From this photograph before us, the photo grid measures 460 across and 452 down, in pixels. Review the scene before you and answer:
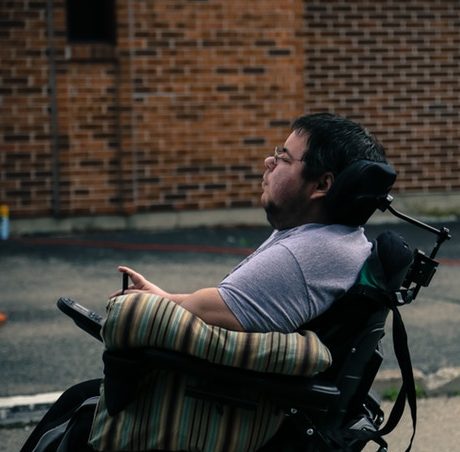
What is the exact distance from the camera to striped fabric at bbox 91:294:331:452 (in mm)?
2980

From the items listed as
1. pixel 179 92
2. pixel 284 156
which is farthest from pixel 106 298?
pixel 284 156

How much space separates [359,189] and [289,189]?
0.22m

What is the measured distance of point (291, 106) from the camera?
11.9 metres

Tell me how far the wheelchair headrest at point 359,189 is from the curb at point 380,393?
3.00 meters

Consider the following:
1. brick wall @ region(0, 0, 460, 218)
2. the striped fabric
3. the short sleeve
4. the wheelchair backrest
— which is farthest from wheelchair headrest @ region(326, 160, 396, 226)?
brick wall @ region(0, 0, 460, 218)

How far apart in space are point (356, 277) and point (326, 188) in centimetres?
28

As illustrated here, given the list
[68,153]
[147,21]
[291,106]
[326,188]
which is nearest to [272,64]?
[291,106]

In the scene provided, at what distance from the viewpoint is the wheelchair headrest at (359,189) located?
3182mm

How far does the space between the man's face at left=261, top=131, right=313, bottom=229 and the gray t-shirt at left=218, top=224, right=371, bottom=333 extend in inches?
3.2

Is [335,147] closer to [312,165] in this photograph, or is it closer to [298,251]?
[312,165]

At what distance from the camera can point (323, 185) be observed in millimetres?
3281

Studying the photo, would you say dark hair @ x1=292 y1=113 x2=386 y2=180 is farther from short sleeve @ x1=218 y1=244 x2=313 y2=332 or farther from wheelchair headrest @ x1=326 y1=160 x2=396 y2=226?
short sleeve @ x1=218 y1=244 x2=313 y2=332

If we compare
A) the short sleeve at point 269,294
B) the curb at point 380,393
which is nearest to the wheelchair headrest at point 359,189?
the short sleeve at point 269,294

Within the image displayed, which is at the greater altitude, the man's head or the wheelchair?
the man's head
